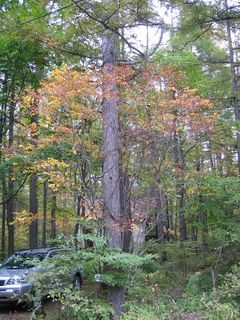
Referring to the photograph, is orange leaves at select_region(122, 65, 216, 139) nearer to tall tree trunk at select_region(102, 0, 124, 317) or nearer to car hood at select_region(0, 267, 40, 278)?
tall tree trunk at select_region(102, 0, 124, 317)

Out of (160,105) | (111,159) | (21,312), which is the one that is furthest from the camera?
(21,312)

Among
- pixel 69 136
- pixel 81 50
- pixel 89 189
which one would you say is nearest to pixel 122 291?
pixel 89 189

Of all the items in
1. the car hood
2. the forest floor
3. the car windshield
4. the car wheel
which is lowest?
the forest floor

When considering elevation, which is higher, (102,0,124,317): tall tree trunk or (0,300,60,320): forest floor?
(102,0,124,317): tall tree trunk

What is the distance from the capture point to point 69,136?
7.75 meters

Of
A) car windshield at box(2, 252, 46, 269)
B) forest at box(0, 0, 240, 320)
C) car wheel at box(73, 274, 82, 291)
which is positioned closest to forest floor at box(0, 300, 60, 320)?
forest at box(0, 0, 240, 320)

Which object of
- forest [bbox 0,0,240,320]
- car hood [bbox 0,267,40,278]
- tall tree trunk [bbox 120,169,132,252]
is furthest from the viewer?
car hood [bbox 0,267,40,278]

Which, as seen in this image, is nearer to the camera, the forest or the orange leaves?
the forest

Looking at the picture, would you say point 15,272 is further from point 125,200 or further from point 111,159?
point 111,159

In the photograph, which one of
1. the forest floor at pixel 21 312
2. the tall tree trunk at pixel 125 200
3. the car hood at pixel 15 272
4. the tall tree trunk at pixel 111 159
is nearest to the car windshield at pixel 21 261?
the car hood at pixel 15 272

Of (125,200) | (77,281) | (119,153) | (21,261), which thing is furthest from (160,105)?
(21,261)

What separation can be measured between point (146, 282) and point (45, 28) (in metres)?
6.86

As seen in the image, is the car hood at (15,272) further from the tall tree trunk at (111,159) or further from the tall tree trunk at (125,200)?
the tall tree trunk at (111,159)

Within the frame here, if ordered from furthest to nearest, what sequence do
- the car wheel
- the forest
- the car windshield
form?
the car wheel → the car windshield → the forest
